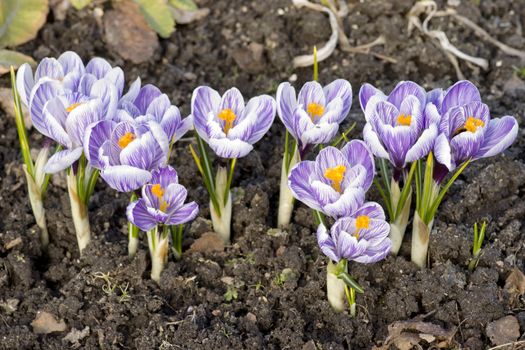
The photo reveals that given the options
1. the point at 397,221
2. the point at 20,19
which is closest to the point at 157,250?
the point at 397,221

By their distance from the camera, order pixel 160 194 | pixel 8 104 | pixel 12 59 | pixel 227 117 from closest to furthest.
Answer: pixel 160 194 → pixel 227 117 → pixel 12 59 → pixel 8 104

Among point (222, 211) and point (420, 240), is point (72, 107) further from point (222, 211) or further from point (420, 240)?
point (420, 240)

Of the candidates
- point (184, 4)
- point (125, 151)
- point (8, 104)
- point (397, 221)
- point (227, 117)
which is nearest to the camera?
point (125, 151)

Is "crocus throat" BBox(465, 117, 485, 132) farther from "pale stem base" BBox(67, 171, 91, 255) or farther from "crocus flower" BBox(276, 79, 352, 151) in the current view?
"pale stem base" BBox(67, 171, 91, 255)

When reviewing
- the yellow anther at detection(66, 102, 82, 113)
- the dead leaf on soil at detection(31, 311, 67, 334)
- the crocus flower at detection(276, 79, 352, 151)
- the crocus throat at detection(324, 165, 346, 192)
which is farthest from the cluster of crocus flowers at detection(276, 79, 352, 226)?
the dead leaf on soil at detection(31, 311, 67, 334)

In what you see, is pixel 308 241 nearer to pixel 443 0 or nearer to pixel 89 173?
pixel 89 173
